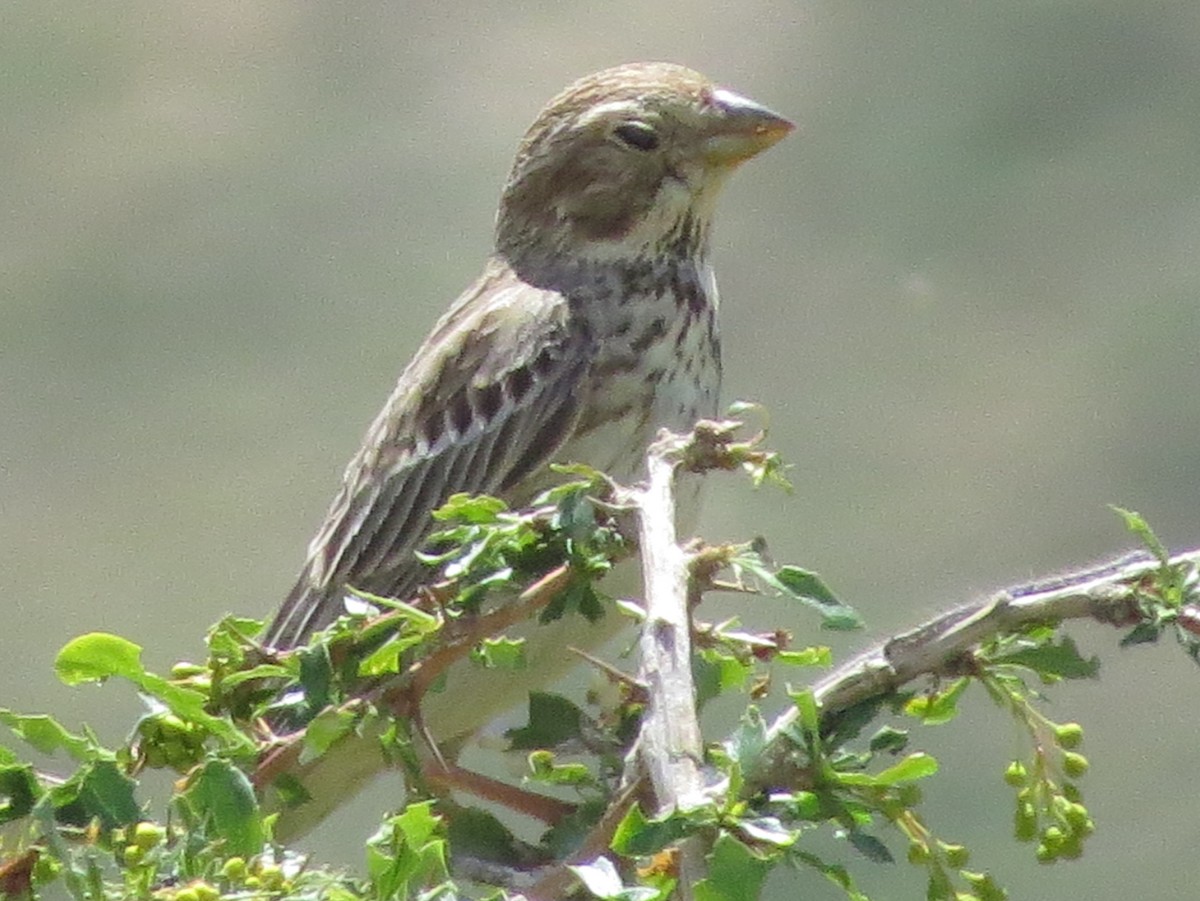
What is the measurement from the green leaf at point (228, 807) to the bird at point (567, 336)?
5.19 ft

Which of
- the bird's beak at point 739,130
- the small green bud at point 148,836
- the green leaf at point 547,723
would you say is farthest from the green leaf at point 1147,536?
the bird's beak at point 739,130

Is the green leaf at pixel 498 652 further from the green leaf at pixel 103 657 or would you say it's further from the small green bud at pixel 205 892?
the small green bud at pixel 205 892

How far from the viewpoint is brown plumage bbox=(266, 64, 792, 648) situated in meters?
3.13

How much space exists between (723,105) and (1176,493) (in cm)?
414

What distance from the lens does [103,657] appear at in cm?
156

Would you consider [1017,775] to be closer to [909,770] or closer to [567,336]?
[909,770]

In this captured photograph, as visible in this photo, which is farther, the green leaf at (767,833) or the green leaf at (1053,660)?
the green leaf at (1053,660)

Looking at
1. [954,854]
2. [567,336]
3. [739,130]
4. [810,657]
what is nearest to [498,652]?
[810,657]

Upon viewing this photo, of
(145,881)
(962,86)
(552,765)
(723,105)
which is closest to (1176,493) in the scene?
(962,86)

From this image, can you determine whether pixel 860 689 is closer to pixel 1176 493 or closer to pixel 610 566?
pixel 610 566

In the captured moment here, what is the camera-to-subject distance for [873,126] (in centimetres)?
902

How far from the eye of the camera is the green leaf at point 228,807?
140 centimetres

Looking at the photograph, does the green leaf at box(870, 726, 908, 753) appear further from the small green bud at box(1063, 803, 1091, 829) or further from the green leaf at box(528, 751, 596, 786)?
the green leaf at box(528, 751, 596, 786)

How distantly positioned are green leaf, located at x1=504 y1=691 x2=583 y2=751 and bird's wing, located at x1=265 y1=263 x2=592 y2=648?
129cm
